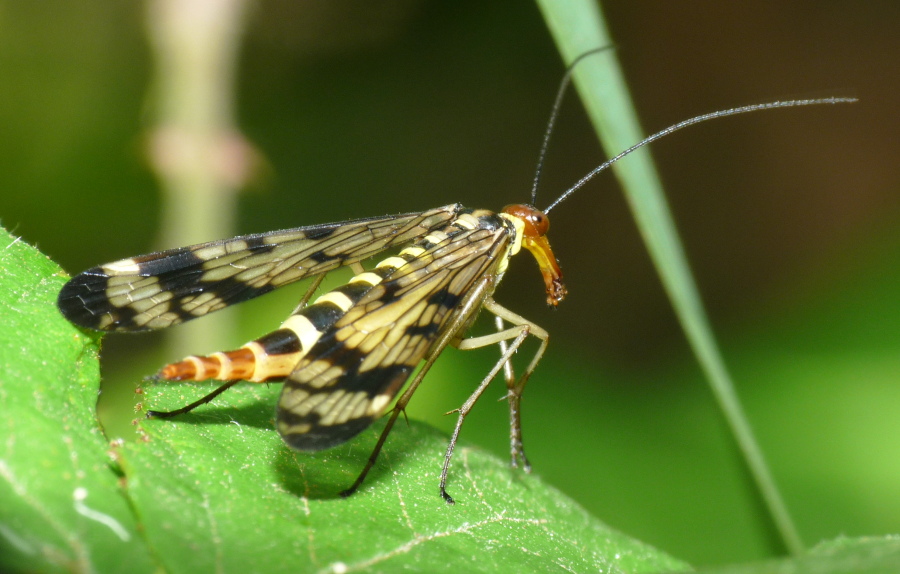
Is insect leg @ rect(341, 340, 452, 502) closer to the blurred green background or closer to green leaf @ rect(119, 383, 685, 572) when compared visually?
green leaf @ rect(119, 383, 685, 572)

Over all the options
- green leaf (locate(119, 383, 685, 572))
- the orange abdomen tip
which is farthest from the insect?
green leaf (locate(119, 383, 685, 572))

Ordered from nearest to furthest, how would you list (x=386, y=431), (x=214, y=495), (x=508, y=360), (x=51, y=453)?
1. (x=51, y=453)
2. (x=214, y=495)
3. (x=386, y=431)
4. (x=508, y=360)

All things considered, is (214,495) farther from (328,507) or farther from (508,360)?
(508,360)

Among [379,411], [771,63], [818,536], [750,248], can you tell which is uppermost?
[379,411]

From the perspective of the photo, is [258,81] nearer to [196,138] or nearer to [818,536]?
[196,138]

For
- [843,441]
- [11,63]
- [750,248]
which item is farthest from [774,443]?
[11,63]

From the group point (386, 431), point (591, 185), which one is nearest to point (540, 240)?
point (386, 431)
